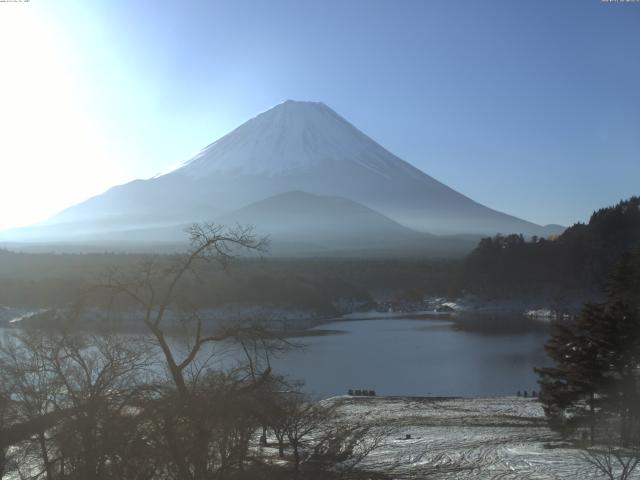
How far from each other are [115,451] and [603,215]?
60355 millimetres

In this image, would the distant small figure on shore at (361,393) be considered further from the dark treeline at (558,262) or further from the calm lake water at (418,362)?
the dark treeline at (558,262)

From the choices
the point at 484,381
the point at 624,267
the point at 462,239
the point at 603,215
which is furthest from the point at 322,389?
the point at 462,239

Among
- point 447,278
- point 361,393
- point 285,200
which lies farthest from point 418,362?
point 285,200

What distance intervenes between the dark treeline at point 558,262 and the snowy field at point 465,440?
36.0m

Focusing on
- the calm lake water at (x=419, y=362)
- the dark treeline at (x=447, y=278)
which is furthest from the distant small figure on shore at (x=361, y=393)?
the dark treeline at (x=447, y=278)

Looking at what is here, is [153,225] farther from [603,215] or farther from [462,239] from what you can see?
[603,215]

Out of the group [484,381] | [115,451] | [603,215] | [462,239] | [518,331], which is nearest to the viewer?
[115,451]

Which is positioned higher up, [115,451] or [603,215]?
[603,215]

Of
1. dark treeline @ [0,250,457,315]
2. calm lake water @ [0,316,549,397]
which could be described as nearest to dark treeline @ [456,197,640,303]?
dark treeline @ [0,250,457,315]

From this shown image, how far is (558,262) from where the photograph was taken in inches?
2200

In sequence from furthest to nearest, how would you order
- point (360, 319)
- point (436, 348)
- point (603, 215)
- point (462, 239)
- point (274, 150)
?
point (274, 150)
point (462, 239)
point (603, 215)
point (360, 319)
point (436, 348)

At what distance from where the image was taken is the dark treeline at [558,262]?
52.7 m

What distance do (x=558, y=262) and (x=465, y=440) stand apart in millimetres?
47230

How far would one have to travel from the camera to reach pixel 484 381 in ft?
74.5
